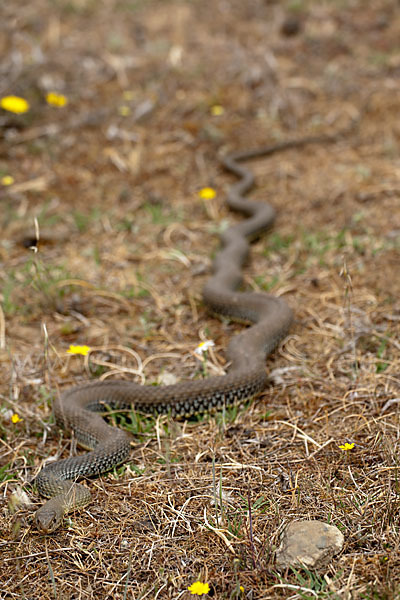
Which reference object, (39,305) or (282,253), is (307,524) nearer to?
(39,305)

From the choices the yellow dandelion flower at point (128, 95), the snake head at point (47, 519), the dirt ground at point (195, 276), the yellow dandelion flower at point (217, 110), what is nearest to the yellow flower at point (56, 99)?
the dirt ground at point (195, 276)

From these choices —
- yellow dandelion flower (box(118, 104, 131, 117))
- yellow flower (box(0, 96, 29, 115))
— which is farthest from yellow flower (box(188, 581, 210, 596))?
yellow dandelion flower (box(118, 104, 131, 117))

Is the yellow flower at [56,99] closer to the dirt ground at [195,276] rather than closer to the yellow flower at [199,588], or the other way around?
the dirt ground at [195,276]

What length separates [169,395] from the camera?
508cm

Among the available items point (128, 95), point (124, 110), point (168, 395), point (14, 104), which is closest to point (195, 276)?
point (168, 395)

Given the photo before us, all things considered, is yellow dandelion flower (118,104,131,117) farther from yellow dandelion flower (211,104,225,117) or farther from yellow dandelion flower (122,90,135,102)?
yellow dandelion flower (211,104,225,117)

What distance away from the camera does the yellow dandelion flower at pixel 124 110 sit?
10.4 meters

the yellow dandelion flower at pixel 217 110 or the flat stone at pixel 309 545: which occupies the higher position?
the flat stone at pixel 309 545

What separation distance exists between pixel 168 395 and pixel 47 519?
1.58m

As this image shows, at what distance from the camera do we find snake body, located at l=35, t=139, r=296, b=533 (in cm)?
415

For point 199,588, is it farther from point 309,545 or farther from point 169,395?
point 169,395

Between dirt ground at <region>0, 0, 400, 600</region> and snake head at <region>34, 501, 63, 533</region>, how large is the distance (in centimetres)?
8

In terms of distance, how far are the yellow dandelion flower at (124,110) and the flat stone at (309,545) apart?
8.33 meters

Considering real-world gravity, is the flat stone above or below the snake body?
above
